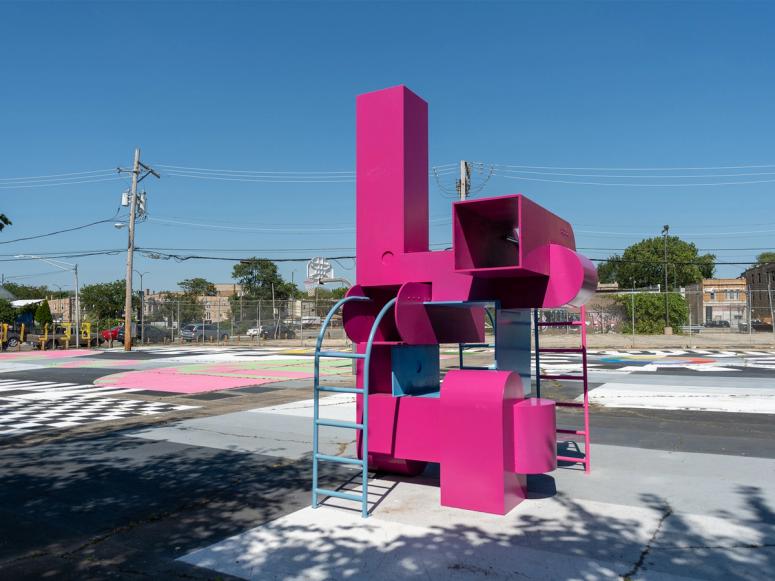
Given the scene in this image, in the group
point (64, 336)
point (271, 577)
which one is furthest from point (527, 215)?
point (64, 336)

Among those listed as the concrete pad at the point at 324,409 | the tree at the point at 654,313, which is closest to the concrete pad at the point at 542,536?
the concrete pad at the point at 324,409

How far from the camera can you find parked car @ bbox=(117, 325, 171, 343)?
3994 centimetres

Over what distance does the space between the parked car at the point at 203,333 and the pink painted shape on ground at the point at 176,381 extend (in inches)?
851

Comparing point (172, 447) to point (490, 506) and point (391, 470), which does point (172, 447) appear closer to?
point (391, 470)

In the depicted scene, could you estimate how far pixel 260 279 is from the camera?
3332 inches

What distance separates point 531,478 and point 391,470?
4.83ft

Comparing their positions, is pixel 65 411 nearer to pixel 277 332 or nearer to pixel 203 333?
pixel 203 333

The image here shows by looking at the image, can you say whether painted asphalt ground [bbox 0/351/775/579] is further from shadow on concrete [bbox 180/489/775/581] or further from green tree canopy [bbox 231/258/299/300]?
green tree canopy [bbox 231/258/299/300]

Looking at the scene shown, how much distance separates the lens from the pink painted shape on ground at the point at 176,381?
1548 centimetres

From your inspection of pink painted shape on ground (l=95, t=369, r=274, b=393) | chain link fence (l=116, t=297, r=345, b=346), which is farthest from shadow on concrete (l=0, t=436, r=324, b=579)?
chain link fence (l=116, t=297, r=345, b=346)

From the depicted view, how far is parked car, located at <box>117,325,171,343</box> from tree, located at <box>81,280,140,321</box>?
31.8 meters

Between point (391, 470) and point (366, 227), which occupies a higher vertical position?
point (366, 227)

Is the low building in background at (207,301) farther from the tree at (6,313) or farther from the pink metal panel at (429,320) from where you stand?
the pink metal panel at (429,320)

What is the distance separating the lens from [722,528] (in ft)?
15.8
